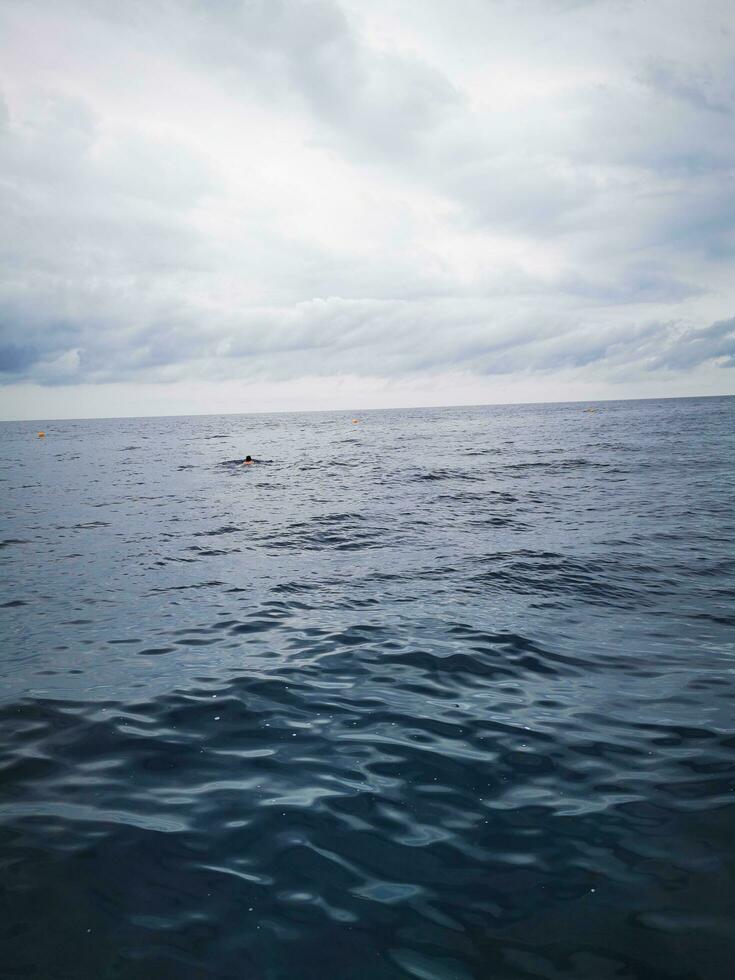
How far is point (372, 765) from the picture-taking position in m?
6.91

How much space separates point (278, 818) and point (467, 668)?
4787mm

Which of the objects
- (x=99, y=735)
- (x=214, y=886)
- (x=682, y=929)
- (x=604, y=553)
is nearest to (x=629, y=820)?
(x=682, y=929)

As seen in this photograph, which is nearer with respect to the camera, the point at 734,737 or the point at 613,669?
the point at 734,737

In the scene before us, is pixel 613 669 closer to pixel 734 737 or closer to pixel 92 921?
pixel 734 737

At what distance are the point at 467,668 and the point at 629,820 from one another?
4.12 metres

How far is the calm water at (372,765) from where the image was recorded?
4.50m

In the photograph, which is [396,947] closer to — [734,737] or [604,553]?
[734,737]

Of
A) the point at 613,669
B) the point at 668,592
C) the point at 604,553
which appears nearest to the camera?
the point at 613,669

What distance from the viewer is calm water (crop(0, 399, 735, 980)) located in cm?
450

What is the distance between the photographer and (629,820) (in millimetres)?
5809

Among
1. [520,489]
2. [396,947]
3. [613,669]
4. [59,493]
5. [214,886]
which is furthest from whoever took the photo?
[59,493]

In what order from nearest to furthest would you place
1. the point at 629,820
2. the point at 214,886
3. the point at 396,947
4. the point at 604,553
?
the point at 396,947
the point at 214,886
the point at 629,820
the point at 604,553

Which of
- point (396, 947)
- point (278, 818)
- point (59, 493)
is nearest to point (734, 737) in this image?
point (396, 947)

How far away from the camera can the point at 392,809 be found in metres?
6.07
